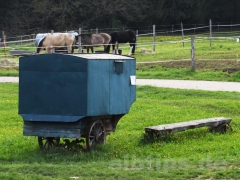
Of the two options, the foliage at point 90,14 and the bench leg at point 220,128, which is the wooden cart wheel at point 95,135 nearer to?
the bench leg at point 220,128

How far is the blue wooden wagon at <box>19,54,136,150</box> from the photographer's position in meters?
10.8

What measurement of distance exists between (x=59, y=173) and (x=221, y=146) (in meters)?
3.59

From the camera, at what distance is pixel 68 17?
60.8 metres

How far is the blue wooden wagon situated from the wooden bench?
87 centimetres

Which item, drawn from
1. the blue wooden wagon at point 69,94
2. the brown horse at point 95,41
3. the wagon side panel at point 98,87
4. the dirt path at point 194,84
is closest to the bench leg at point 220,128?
the blue wooden wagon at point 69,94

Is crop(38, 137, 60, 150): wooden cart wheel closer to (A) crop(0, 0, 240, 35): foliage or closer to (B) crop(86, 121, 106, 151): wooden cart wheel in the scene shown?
(B) crop(86, 121, 106, 151): wooden cart wheel

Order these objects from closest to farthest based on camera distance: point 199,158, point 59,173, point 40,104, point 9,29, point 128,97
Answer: point 59,173 < point 199,158 < point 40,104 < point 128,97 < point 9,29

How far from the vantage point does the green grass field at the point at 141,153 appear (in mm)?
Result: 9086

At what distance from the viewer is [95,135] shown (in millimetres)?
11391

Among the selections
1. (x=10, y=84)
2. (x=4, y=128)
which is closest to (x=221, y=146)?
(x=4, y=128)

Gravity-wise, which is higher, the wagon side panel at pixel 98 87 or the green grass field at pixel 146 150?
the wagon side panel at pixel 98 87

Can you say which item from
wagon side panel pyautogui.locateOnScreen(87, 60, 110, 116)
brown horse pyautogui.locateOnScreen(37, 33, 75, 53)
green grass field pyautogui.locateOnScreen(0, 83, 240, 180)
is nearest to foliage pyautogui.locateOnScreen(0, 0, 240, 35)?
brown horse pyautogui.locateOnScreen(37, 33, 75, 53)

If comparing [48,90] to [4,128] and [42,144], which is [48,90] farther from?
[4,128]

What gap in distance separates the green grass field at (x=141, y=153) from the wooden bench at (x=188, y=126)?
0.54 ft
